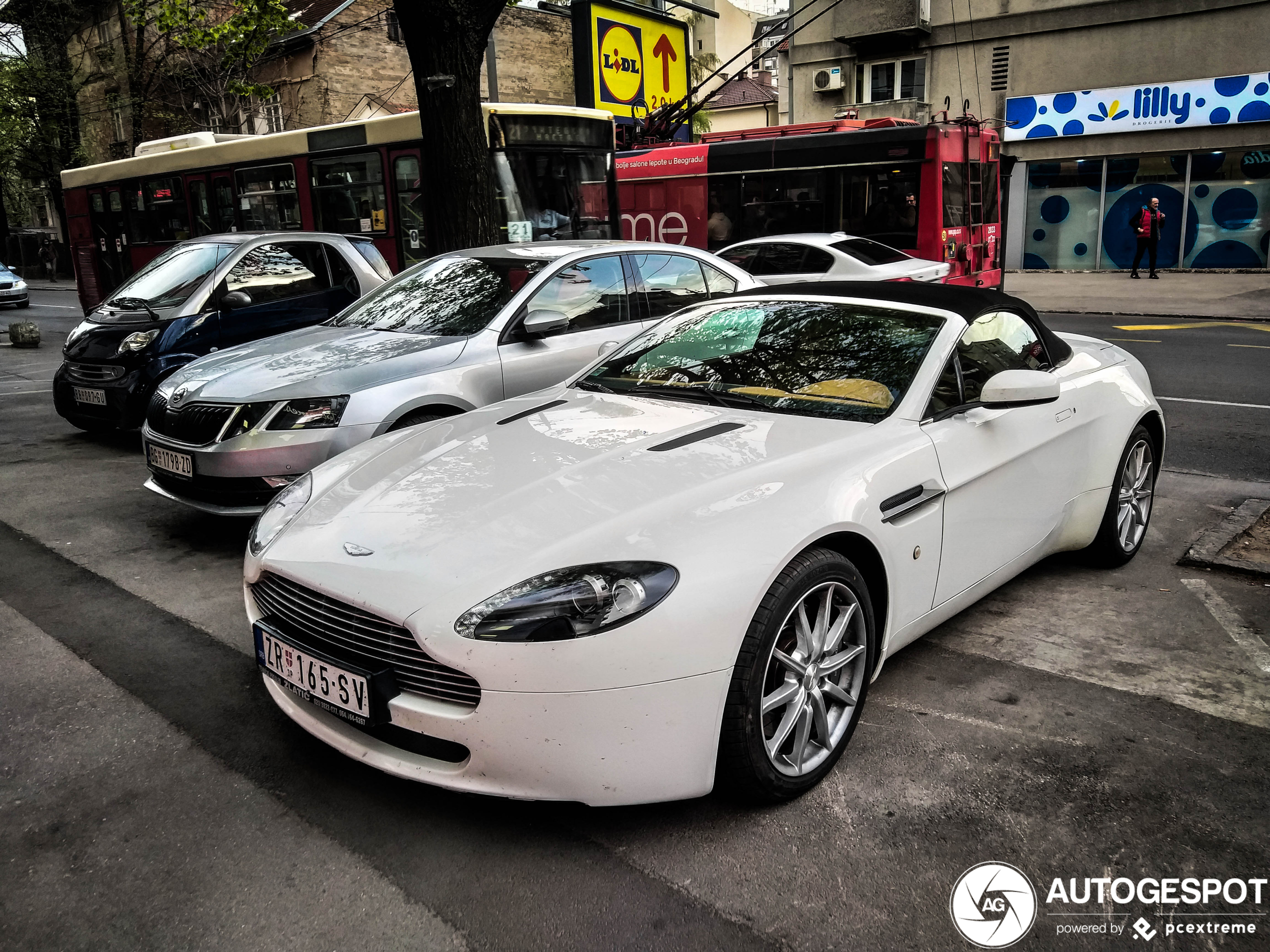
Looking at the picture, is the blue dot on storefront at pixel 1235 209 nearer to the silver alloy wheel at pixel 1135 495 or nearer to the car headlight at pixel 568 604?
the silver alloy wheel at pixel 1135 495

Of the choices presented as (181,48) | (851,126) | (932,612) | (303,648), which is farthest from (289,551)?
(181,48)

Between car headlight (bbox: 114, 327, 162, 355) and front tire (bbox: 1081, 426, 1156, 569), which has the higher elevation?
car headlight (bbox: 114, 327, 162, 355)

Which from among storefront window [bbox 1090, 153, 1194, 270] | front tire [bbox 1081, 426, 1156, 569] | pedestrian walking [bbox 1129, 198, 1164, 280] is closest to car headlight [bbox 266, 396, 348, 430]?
front tire [bbox 1081, 426, 1156, 569]

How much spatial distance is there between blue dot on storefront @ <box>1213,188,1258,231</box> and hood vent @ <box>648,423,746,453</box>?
23.9m

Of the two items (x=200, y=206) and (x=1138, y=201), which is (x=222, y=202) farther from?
(x=1138, y=201)

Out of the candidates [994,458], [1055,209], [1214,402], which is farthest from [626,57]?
[994,458]

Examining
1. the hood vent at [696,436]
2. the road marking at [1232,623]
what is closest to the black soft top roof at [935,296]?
the hood vent at [696,436]

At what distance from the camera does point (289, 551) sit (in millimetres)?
3027

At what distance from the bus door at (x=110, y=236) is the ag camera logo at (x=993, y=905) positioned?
16.2 meters

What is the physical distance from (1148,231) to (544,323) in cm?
2086

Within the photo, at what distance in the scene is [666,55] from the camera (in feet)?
70.0

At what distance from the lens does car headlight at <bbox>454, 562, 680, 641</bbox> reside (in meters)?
2.50

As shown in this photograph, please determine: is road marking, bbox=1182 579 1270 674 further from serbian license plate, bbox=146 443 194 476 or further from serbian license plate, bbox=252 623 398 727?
serbian license plate, bbox=146 443 194 476

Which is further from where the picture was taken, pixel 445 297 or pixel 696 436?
pixel 445 297
